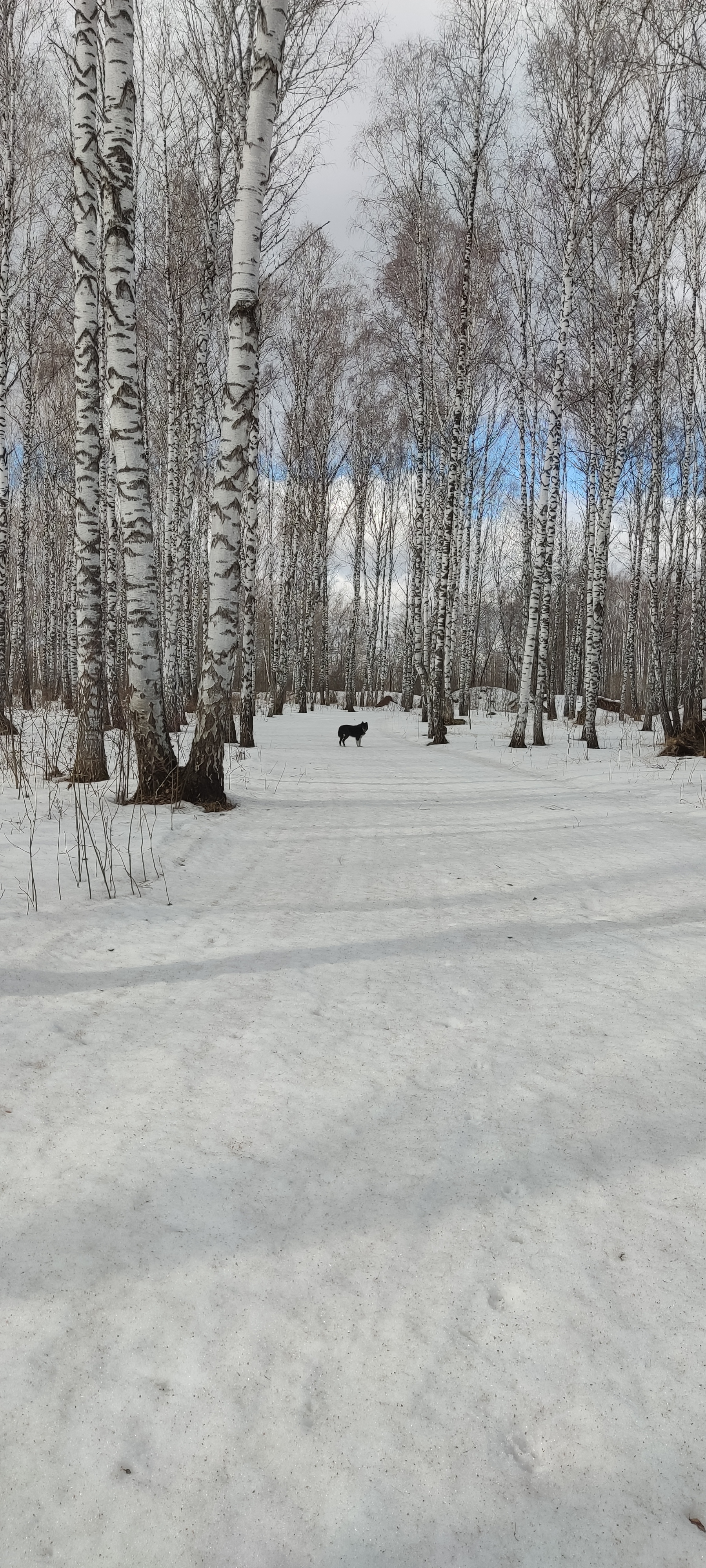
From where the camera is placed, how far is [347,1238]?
5.13 ft

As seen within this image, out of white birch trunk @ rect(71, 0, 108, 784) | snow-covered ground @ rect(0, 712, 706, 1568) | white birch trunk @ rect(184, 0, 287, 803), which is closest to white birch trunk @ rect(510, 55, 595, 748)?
white birch trunk @ rect(184, 0, 287, 803)

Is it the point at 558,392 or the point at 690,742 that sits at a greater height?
the point at 558,392

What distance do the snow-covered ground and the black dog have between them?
28.9ft

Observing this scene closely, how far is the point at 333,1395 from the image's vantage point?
1228 mm

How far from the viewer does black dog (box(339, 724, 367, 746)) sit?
A: 1224 cm

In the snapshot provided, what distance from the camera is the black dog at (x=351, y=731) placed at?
1224cm

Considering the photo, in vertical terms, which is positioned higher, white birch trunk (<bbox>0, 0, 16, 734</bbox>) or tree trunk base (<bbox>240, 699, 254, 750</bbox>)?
white birch trunk (<bbox>0, 0, 16, 734</bbox>)

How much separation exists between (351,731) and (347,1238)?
11062mm

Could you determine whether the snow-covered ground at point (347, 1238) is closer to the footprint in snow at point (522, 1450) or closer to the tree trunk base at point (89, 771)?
the footprint in snow at point (522, 1450)

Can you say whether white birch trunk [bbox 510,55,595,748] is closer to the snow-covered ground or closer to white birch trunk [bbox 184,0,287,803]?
white birch trunk [bbox 184,0,287,803]

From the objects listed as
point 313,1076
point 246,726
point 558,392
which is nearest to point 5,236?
point 246,726

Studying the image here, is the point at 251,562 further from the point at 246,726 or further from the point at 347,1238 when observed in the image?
the point at 347,1238

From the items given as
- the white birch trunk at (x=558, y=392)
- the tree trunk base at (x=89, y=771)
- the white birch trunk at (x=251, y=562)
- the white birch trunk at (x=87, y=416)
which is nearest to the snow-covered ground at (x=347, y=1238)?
the tree trunk base at (x=89, y=771)

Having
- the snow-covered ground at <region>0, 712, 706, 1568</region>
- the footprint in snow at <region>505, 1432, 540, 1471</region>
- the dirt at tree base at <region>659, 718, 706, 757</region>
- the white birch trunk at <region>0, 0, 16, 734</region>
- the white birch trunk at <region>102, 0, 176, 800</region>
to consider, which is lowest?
the footprint in snow at <region>505, 1432, 540, 1471</region>
